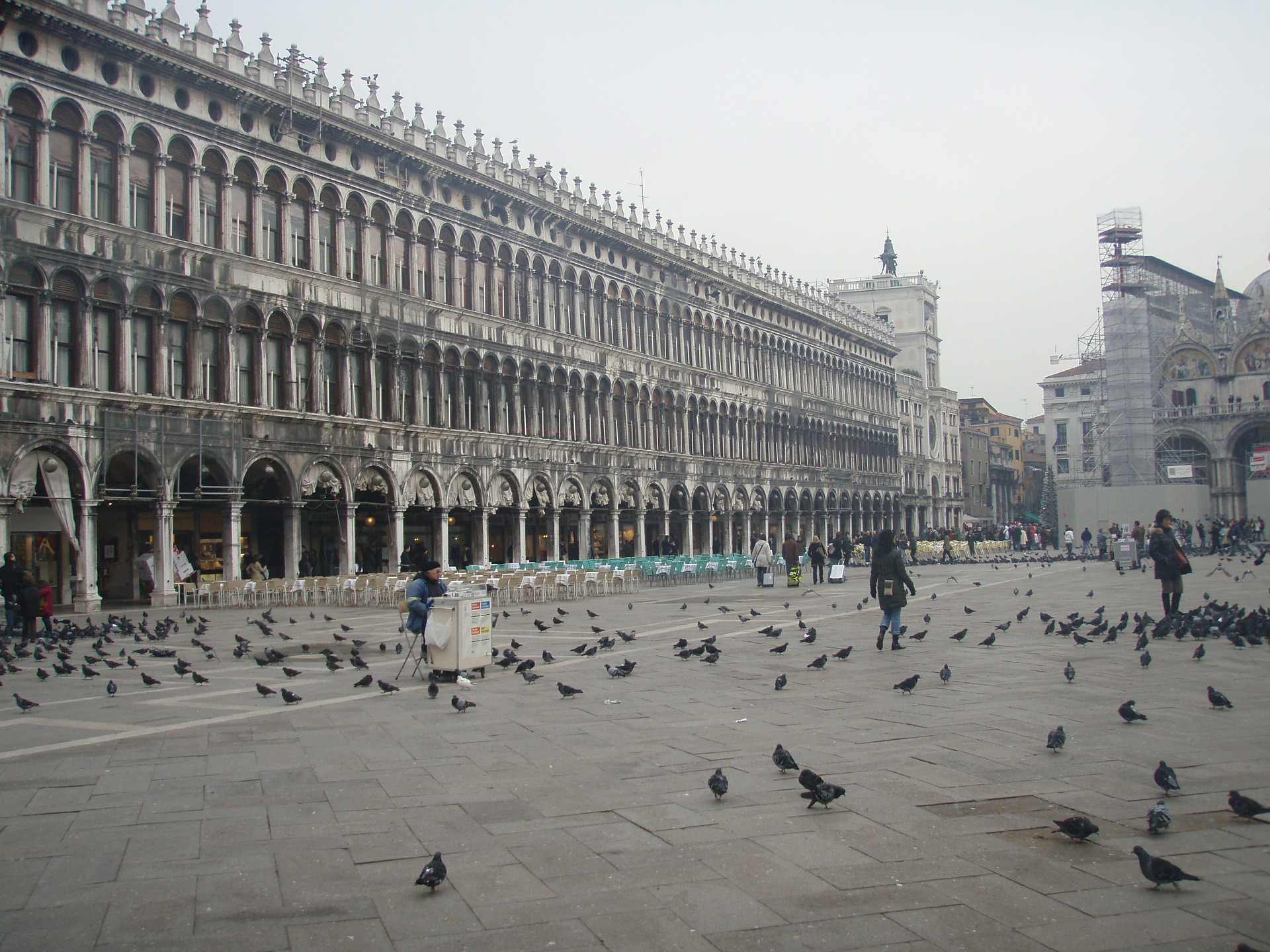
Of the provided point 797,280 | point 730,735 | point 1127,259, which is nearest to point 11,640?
point 730,735

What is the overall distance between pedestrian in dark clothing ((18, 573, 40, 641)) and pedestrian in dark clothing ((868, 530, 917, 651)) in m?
14.1

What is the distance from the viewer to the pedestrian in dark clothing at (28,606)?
18.4 metres

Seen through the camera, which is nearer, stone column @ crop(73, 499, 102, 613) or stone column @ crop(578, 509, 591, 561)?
stone column @ crop(73, 499, 102, 613)

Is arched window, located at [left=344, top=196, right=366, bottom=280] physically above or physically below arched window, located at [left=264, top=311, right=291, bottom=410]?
above

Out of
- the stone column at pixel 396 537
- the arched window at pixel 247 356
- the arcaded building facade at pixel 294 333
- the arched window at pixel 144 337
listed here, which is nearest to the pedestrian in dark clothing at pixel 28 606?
the arcaded building facade at pixel 294 333

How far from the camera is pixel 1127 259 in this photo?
65.4 m

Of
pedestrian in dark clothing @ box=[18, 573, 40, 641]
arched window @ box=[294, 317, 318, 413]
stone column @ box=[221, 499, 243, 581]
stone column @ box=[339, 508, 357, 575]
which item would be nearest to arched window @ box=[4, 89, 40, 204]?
arched window @ box=[294, 317, 318, 413]

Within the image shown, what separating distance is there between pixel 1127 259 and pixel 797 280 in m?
19.9

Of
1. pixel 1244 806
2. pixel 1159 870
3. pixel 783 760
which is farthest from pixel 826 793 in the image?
pixel 1244 806

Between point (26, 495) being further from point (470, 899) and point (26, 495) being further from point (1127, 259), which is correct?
point (1127, 259)

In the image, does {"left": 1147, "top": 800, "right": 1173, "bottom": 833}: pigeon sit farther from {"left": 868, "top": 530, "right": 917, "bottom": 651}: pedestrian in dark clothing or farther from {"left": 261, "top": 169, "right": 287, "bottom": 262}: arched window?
{"left": 261, "top": 169, "right": 287, "bottom": 262}: arched window

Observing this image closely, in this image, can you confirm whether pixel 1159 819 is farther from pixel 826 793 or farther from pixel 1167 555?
pixel 1167 555

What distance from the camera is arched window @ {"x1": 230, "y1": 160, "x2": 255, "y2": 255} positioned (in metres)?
31.3

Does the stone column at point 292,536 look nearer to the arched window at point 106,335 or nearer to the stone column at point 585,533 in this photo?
the arched window at point 106,335
